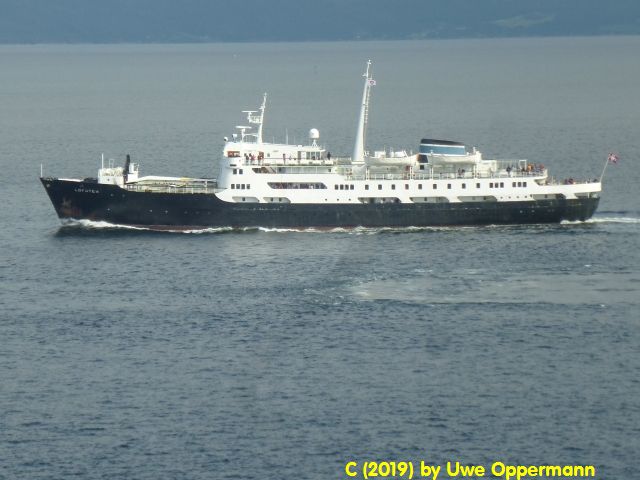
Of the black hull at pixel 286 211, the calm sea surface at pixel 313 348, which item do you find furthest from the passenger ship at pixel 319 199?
the calm sea surface at pixel 313 348

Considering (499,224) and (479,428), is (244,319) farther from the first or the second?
(499,224)

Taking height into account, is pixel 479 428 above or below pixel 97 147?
below

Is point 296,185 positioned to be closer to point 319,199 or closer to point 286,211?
point 319,199

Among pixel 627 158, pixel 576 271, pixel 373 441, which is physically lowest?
pixel 373 441

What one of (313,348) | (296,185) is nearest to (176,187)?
(296,185)

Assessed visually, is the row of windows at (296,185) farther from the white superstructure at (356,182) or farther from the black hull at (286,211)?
the black hull at (286,211)

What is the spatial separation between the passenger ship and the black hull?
0.08m

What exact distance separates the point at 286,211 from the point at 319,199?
9.84 feet

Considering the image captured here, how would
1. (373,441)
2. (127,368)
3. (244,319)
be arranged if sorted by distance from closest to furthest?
(373,441) < (127,368) < (244,319)

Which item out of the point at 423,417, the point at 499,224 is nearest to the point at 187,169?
the point at 499,224

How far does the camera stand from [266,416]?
246 ft

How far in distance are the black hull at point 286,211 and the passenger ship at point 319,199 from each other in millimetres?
83

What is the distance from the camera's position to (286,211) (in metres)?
123

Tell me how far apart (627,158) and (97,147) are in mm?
65499
